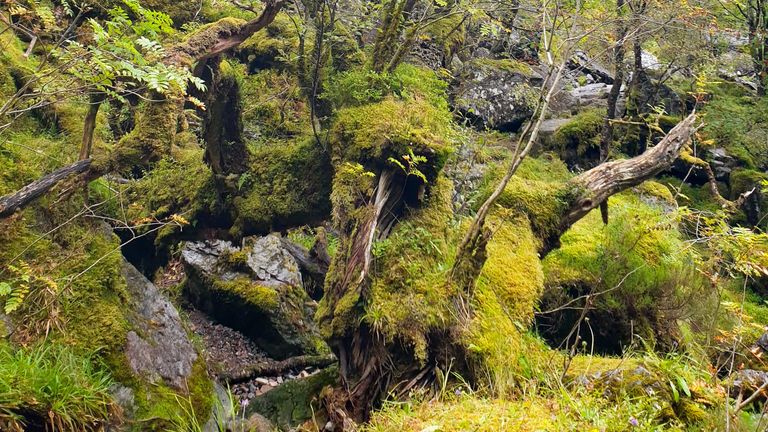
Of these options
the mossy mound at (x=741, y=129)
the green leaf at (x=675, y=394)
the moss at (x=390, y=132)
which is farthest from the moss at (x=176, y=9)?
the mossy mound at (x=741, y=129)

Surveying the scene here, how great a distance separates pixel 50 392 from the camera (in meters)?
3.00

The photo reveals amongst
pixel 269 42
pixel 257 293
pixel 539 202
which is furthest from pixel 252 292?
pixel 539 202

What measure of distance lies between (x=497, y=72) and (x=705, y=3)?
4.87 m

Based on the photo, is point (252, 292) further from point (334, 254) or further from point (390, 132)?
point (390, 132)

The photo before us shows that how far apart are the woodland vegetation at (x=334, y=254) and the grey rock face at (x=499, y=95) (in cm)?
366

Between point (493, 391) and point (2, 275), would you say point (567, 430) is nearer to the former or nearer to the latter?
point (493, 391)

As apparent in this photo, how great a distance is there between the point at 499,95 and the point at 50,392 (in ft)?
39.9

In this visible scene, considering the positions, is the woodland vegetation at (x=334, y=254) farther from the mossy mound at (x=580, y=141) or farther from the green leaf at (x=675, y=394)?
the mossy mound at (x=580, y=141)

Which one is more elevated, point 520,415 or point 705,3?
point 705,3

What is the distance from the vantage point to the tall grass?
276cm

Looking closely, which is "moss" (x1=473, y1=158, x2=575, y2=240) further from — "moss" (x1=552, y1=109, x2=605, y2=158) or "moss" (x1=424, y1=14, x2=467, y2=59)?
"moss" (x1=552, y1=109, x2=605, y2=158)

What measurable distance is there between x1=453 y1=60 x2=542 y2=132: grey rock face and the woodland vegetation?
3659mm

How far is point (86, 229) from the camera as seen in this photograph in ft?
15.7

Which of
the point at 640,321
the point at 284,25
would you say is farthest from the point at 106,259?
the point at 640,321
